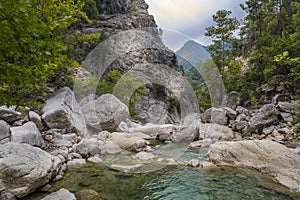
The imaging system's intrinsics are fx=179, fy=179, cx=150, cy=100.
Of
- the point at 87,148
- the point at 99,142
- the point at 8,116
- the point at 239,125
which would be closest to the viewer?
the point at 8,116

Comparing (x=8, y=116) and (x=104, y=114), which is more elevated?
(x=104, y=114)

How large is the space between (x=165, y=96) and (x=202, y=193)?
82.1ft

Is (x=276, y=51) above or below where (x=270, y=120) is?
above

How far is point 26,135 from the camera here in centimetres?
571

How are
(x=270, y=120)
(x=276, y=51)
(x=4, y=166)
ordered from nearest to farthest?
(x=4, y=166) → (x=270, y=120) → (x=276, y=51)

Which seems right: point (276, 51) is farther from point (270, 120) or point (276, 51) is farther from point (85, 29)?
point (85, 29)

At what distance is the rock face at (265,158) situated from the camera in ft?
14.5

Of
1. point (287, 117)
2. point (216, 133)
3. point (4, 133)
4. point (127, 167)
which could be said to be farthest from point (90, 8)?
point (287, 117)

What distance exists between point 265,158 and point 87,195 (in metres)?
4.88

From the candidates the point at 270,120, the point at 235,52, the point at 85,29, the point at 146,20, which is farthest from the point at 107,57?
the point at 270,120

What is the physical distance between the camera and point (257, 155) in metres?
5.40

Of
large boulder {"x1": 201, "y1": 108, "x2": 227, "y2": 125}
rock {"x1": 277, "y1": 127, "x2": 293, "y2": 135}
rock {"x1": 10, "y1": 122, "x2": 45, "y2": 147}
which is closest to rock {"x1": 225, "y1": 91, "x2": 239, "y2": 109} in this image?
large boulder {"x1": 201, "y1": 108, "x2": 227, "y2": 125}

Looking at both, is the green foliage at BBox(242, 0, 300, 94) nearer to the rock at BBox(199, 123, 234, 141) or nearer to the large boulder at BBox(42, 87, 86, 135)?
the rock at BBox(199, 123, 234, 141)

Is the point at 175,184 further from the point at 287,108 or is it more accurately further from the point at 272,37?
the point at 272,37
